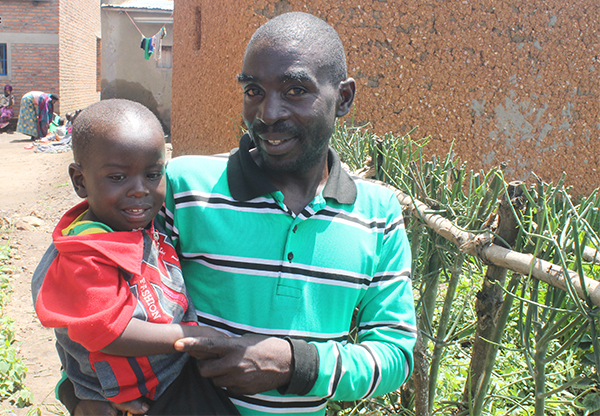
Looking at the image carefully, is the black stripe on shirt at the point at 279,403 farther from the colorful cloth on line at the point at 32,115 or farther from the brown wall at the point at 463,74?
the colorful cloth on line at the point at 32,115

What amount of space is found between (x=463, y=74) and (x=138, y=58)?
11772mm

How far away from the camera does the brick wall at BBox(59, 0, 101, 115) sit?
16.0 meters

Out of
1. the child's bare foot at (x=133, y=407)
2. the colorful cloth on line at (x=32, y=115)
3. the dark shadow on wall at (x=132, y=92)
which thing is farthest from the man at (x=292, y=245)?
the colorful cloth on line at (x=32, y=115)

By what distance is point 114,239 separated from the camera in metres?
1.27

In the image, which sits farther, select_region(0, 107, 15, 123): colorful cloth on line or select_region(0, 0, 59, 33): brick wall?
select_region(0, 0, 59, 33): brick wall

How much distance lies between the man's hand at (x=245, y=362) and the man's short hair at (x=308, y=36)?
747mm

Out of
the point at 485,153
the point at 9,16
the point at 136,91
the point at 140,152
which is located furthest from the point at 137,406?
the point at 9,16

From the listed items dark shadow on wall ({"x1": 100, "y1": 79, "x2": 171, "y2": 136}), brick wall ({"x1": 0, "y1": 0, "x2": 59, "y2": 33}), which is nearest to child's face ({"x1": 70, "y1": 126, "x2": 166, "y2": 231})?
dark shadow on wall ({"x1": 100, "y1": 79, "x2": 171, "y2": 136})

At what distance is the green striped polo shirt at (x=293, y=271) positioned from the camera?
4.27ft

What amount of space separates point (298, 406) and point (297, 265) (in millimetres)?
377

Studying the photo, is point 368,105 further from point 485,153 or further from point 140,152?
point 140,152

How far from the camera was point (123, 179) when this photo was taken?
1.32 m

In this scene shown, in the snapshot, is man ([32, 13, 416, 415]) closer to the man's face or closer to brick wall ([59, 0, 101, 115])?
the man's face

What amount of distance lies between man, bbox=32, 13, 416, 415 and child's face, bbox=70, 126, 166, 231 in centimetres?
8
